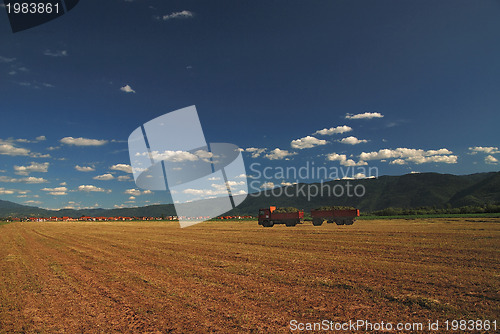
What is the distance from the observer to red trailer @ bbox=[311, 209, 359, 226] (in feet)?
126

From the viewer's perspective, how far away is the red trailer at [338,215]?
38537mm

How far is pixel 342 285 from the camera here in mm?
9594

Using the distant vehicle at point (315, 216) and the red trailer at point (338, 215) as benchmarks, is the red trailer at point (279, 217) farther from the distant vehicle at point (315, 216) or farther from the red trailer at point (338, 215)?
the red trailer at point (338, 215)

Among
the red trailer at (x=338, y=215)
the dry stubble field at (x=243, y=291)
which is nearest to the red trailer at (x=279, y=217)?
the red trailer at (x=338, y=215)

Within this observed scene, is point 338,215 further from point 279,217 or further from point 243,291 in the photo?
point 243,291

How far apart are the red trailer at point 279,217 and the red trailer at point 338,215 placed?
2.34m

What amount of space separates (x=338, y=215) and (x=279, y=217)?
861cm

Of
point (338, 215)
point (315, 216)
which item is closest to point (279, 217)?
point (315, 216)

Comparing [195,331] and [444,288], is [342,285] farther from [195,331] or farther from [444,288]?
[195,331]

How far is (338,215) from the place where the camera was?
3928cm

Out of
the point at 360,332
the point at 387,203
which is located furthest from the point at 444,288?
the point at 387,203

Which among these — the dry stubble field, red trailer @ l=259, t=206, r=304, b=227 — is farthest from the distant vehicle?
the dry stubble field

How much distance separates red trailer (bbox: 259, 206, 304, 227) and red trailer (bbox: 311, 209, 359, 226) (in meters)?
2.34

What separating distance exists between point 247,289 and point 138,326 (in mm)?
3695
